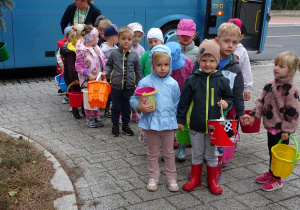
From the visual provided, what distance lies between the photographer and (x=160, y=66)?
13.7 ft

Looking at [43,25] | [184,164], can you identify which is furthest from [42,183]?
[43,25]

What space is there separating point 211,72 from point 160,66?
0.52 m

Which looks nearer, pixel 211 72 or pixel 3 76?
pixel 211 72

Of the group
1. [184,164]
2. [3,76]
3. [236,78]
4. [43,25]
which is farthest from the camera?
[3,76]

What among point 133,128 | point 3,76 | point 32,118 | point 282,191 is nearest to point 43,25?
point 3,76

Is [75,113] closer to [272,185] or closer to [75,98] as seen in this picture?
[75,98]

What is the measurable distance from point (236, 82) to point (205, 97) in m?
0.55

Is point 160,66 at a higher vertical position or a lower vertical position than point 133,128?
higher

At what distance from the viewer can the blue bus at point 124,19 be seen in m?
8.99

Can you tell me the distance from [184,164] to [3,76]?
21.0ft

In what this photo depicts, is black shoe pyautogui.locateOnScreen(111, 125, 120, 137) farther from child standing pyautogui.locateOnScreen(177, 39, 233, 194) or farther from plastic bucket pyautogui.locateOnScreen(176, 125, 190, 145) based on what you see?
child standing pyautogui.locateOnScreen(177, 39, 233, 194)

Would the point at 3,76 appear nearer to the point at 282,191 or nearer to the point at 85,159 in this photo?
the point at 85,159

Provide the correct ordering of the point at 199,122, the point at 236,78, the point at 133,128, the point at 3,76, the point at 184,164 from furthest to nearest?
the point at 3,76
the point at 133,128
the point at 184,164
the point at 236,78
the point at 199,122

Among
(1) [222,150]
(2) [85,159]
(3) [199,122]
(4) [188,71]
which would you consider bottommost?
(2) [85,159]
